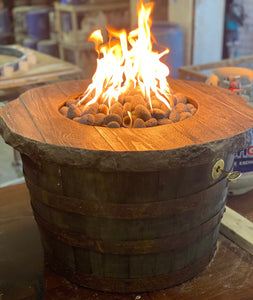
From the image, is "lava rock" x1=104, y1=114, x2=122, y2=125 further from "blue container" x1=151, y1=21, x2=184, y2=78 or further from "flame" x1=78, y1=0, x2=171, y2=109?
"blue container" x1=151, y1=21, x2=184, y2=78

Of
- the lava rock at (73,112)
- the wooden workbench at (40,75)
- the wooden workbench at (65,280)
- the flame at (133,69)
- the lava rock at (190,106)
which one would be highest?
the flame at (133,69)

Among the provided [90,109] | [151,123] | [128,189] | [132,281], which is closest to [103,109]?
[90,109]

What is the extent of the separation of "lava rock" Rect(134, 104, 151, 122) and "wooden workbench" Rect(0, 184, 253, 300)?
3.16 feet

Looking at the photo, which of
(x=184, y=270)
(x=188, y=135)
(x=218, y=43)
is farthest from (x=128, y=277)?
(x=218, y=43)

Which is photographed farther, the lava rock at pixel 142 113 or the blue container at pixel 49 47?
the blue container at pixel 49 47

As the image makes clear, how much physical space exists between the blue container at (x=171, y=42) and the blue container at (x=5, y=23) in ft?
14.3

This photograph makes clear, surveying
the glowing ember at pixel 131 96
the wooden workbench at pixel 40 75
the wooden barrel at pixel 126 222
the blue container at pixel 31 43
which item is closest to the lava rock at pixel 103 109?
the glowing ember at pixel 131 96

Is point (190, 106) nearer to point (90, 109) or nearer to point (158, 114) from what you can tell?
point (158, 114)

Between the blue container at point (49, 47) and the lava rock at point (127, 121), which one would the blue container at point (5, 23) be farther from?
the lava rock at point (127, 121)

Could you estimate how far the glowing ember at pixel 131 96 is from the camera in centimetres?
215

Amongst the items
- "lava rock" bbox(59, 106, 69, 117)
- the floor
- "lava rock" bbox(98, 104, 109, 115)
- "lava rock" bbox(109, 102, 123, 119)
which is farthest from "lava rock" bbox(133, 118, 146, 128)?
the floor

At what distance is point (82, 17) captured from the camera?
22.2ft

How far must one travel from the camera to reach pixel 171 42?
5.22 metres

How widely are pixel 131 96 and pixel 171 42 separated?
3.15m
